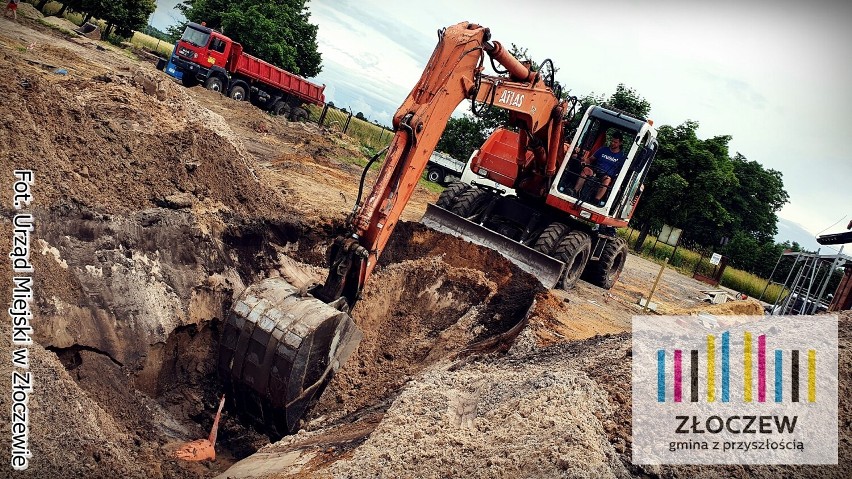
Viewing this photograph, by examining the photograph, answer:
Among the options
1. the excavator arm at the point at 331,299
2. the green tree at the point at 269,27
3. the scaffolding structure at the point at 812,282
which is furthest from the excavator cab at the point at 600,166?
the green tree at the point at 269,27

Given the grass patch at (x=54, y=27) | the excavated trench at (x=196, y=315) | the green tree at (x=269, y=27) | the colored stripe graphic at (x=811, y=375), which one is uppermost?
the green tree at (x=269, y=27)

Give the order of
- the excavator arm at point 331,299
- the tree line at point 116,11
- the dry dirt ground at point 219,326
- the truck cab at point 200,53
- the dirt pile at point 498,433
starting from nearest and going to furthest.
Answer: the dirt pile at point 498,433
the dry dirt ground at point 219,326
the excavator arm at point 331,299
the truck cab at point 200,53
the tree line at point 116,11

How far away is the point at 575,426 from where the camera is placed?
459 cm

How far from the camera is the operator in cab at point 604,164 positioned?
34.1 feet

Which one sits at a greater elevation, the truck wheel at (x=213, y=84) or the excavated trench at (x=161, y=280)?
the truck wheel at (x=213, y=84)

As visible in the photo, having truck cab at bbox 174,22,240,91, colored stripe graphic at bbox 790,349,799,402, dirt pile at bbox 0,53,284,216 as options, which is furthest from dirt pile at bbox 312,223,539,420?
truck cab at bbox 174,22,240,91

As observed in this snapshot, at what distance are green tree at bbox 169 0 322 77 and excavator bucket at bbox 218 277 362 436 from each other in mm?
29070

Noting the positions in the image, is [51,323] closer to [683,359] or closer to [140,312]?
[140,312]

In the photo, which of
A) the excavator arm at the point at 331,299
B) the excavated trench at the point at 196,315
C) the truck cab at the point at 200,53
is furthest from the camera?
the truck cab at the point at 200,53

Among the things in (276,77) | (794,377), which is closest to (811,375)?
(794,377)

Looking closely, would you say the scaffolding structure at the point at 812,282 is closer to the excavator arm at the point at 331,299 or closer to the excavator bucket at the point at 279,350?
the excavator arm at the point at 331,299

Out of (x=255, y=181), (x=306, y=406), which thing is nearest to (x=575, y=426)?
(x=306, y=406)

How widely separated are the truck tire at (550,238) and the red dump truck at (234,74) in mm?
18384

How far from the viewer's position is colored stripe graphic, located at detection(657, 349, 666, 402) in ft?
16.8
